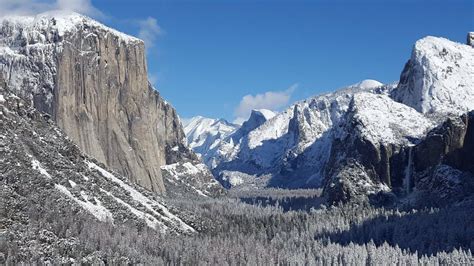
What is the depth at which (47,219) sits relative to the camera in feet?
560

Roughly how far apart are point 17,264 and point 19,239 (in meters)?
10.4

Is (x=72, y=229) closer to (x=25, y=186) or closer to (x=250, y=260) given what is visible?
(x=25, y=186)

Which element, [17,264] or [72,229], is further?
[72,229]

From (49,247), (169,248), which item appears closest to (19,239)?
(49,247)

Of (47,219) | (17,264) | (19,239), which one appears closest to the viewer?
(17,264)

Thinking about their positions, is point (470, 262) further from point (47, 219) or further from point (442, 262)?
point (47, 219)

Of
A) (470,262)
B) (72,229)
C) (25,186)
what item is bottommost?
(470,262)

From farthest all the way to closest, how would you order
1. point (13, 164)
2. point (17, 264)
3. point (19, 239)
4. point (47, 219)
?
point (13, 164), point (47, 219), point (19, 239), point (17, 264)

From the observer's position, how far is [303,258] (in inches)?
7441

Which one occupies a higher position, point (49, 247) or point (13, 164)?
point (13, 164)

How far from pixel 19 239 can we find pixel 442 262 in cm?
11658

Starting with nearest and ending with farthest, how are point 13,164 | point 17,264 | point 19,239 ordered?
point 17,264 → point 19,239 → point 13,164

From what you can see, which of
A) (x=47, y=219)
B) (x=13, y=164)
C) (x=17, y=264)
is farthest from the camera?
(x=13, y=164)

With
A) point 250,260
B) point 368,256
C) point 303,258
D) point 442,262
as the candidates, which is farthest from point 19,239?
point 442,262
